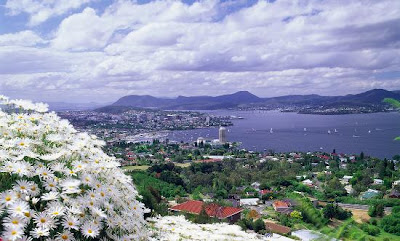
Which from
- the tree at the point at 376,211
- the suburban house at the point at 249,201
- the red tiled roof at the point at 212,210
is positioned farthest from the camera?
the suburban house at the point at 249,201

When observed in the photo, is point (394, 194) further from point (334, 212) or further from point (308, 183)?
point (334, 212)

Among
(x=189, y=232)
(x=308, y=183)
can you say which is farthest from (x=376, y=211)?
(x=189, y=232)

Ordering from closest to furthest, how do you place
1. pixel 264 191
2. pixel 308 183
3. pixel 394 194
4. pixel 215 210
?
pixel 215 210
pixel 394 194
pixel 264 191
pixel 308 183

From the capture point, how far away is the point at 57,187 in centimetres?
200

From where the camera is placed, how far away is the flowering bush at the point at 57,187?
6.07ft

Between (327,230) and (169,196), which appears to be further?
(169,196)

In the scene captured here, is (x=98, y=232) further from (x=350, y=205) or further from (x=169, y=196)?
(x=350, y=205)

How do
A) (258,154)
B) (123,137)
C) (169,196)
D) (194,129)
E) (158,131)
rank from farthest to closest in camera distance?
(194,129), (158,131), (123,137), (258,154), (169,196)

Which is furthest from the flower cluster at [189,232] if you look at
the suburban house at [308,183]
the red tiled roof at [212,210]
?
the suburban house at [308,183]

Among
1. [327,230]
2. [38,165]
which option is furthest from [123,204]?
[327,230]

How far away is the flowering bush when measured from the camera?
1.85 m

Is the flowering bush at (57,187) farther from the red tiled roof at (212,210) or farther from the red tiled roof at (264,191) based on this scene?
the red tiled roof at (264,191)

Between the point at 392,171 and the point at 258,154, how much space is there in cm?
2079

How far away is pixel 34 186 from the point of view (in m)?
1.95
